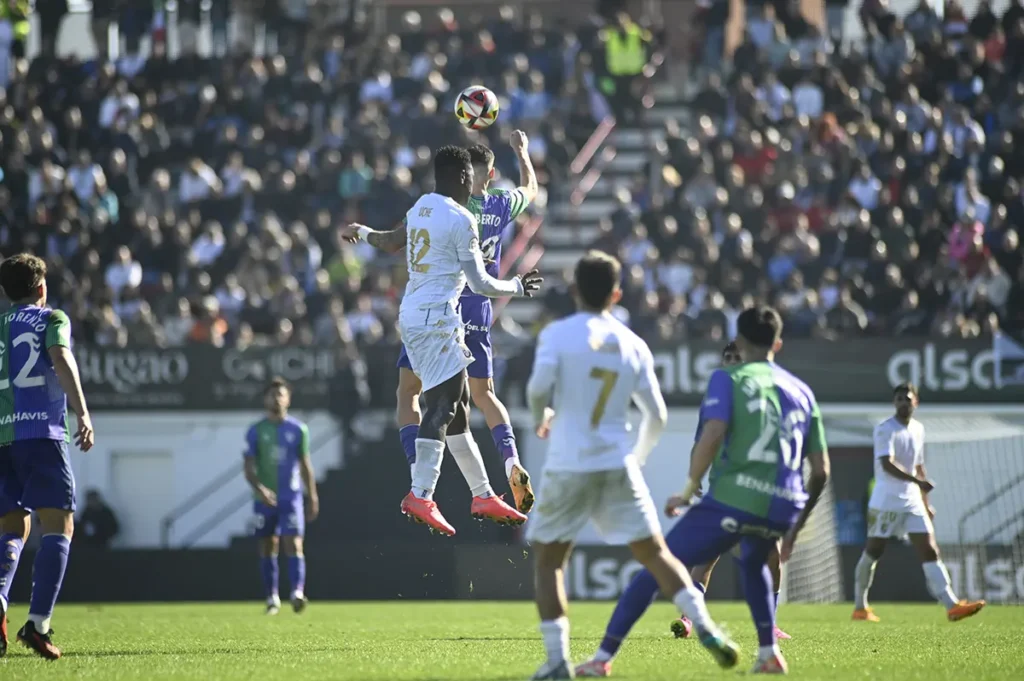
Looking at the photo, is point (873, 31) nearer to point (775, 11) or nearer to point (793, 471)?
point (775, 11)

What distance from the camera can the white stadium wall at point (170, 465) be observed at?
25.1 m

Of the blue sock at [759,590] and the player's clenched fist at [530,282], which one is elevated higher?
the player's clenched fist at [530,282]

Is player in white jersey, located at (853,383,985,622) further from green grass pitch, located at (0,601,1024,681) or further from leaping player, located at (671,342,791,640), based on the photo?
leaping player, located at (671,342,791,640)

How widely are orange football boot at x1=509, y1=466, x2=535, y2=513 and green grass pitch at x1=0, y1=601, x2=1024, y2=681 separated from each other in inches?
42.0

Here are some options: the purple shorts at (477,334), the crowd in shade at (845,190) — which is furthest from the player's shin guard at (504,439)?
the crowd in shade at (845,190)

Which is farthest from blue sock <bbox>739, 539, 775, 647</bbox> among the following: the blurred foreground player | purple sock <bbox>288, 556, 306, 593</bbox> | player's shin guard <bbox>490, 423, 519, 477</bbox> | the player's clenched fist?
the blurred foreground player

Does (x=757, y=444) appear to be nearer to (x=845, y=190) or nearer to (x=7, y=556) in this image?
(x=7, y=556)

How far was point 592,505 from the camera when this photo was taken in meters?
8.27

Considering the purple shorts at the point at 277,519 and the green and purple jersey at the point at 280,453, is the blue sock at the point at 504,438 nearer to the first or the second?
the green and purple jersey at the point at 280,453

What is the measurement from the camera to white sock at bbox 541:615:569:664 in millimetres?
8172

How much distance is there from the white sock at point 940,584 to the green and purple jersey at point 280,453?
24.0ft

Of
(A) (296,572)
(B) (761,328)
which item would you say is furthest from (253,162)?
(B) (761,328)

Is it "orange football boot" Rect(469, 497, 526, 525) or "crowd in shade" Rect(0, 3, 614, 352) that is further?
"crowd in shade" Rect(0, 3, 614, 352)

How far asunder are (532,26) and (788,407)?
73.9 feet
